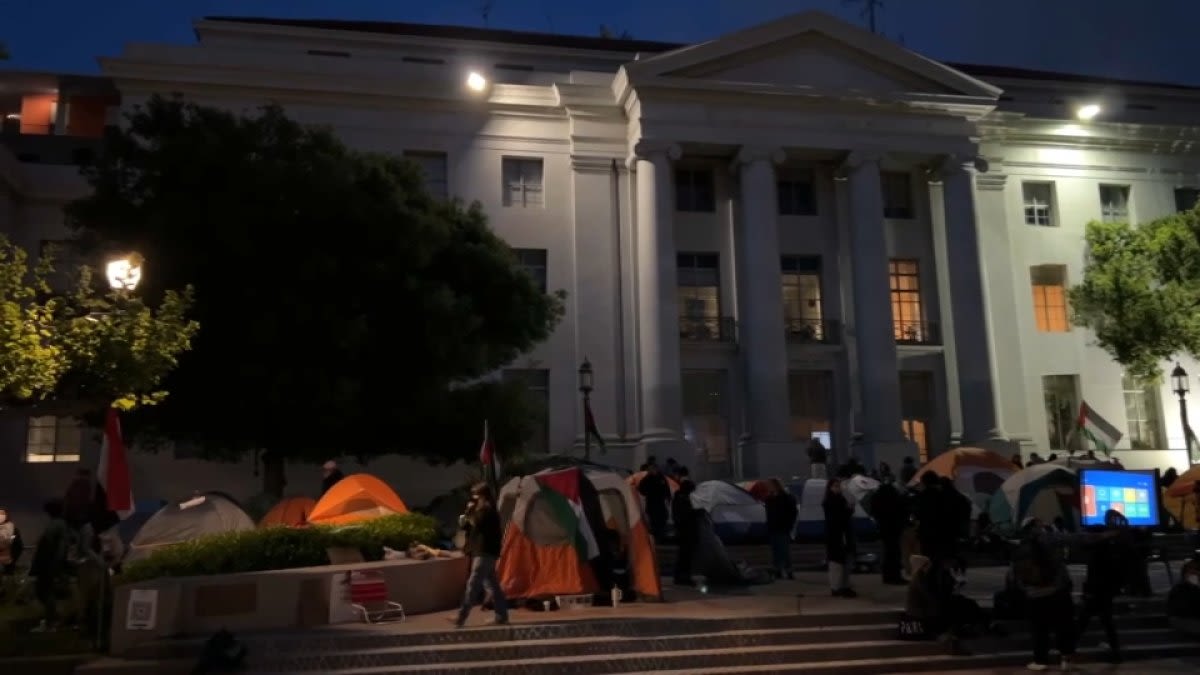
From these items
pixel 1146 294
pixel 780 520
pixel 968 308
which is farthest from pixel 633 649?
pixel 1146 294

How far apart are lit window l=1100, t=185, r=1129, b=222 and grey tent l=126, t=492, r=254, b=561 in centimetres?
3122

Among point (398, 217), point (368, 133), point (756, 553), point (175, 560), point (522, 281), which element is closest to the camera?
point (175, 560)

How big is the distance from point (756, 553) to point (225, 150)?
13.4m

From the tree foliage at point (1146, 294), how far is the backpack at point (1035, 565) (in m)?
22.5

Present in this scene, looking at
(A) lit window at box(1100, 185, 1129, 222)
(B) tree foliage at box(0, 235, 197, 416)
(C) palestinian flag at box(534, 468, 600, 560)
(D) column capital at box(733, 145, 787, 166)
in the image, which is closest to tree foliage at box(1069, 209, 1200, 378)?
(A) lit window at box(1100, 185, 1129, 222)

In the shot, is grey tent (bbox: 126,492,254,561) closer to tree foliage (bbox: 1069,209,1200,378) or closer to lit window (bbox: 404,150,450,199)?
lit window (bbox: 404,150,450,199)

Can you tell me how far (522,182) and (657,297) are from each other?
596 centimetres

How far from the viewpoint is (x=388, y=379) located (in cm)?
2058

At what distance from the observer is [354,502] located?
1638 centimetres

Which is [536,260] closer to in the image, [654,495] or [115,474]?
[654,495]

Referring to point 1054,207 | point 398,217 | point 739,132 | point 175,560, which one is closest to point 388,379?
point 398,217

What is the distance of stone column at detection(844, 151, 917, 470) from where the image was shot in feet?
94.8

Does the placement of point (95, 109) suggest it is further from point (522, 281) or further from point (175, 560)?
point (175, 560)

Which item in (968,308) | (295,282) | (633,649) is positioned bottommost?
(633,649)
